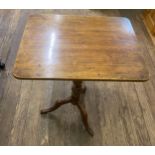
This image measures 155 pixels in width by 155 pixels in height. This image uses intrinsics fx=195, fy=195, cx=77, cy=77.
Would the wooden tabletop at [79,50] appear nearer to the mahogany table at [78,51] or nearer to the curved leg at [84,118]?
the mahogany table at [78,51]

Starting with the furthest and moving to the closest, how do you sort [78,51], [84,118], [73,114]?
[73,114], [84,118], [78,51]

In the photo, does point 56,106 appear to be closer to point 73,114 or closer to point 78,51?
point 73,114

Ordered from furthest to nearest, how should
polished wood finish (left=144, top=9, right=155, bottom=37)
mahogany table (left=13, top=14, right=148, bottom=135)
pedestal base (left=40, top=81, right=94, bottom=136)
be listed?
polished wood finish (left=144, top=9, right=155, bottom=37) → pedestal base (left=40, top=81, right=94, bottom=136) → mahogany table (left=13, top=14, right=148, bottom=135)

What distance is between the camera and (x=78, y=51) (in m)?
1.13

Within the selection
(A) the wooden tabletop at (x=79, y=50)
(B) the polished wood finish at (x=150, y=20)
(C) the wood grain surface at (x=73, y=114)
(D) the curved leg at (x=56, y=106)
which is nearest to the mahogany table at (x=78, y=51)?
(A) the wooden tabletop at (x=79, y=50)

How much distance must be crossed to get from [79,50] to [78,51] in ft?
0.04

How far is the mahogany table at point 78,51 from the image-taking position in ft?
3.26

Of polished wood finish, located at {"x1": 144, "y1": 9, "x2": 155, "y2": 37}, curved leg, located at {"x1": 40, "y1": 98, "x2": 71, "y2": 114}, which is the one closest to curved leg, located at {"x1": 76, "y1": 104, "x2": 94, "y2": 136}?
curved leg, located at {"x1": 40, "y1": 98, "x2": 71, "y2": 114}

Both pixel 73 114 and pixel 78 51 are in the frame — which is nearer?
pixel 78 51

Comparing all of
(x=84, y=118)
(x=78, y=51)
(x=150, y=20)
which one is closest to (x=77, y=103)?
(x=84, y=118)

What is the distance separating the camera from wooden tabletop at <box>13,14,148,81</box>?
3.26 feet

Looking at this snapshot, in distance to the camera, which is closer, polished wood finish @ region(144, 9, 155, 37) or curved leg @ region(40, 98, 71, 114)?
curved leg @ region(40, 98, 71, 114)

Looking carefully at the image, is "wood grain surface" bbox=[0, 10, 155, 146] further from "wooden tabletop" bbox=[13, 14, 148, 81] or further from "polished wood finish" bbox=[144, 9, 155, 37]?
"polished wood finish" bbox=[144, 9, 155, 37]
